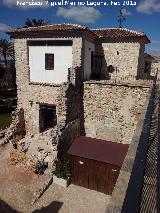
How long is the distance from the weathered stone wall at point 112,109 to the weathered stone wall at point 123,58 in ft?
16.8

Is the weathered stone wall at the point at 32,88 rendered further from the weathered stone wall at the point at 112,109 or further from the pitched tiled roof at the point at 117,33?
the pitched tiled roof at the point at 117,33

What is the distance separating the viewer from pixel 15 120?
69.1 ft

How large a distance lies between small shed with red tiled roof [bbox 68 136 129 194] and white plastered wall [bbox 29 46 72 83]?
7.25 m

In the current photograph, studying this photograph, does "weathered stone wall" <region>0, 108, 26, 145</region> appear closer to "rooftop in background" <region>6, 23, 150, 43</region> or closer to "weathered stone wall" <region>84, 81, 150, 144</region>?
"weathered stone wall" <region>84, 81, 150, 144</region>

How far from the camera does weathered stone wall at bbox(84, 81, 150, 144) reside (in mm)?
17391

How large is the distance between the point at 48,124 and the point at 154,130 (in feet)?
57.4

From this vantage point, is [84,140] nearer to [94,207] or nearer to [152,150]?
[94,207]

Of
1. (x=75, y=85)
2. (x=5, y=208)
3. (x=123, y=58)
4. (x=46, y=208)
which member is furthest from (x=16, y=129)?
(x=123, y=58)

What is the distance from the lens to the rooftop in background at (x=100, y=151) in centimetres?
1341

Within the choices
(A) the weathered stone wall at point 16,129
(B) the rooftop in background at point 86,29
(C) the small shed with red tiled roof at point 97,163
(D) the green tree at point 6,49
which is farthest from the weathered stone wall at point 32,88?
(D) the green tree at point 6,49

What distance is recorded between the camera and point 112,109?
18.3 m

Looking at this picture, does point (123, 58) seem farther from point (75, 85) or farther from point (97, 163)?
point (97, 163)

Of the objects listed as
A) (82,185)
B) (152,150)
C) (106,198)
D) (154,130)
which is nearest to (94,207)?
(106,198)

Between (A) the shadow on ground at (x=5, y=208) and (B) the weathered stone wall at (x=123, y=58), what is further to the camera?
(B) the weathered stone wall at (x=123, y=58)
